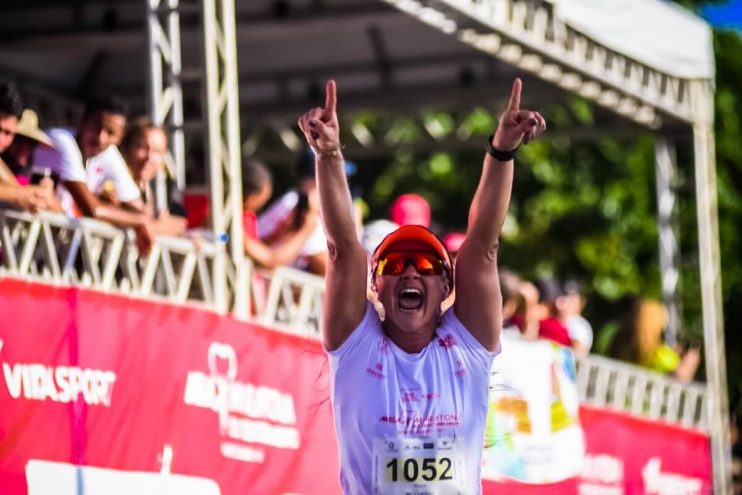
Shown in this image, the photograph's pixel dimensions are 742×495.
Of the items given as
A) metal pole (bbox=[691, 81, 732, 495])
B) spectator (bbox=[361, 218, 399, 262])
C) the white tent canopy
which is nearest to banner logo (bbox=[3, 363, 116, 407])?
spectator (bbox=[361, 218, 399, 262])

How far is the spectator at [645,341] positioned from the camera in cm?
1420

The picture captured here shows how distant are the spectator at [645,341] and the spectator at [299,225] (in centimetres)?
414

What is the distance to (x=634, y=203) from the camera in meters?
28.7

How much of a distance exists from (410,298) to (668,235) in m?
11.9

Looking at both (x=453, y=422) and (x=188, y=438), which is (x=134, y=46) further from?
(x=453, y=422)

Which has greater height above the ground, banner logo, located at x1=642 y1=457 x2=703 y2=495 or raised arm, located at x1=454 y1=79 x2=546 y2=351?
banner logo, located at x1=642 y1=457 x2=703 y2=495

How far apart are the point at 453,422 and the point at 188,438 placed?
2886 mm

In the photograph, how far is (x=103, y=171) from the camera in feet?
28.2

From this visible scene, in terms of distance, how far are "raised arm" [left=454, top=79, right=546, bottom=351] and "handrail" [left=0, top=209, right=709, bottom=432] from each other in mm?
2289

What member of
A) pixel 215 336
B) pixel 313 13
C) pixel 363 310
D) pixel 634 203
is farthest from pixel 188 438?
pixel 634 203

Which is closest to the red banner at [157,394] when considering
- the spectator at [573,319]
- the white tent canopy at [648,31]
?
the spectator at [573,319]

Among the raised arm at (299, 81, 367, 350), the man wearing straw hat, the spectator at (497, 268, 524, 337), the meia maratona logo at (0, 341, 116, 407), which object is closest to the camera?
the raised arm at (299, 81, 367, 350)

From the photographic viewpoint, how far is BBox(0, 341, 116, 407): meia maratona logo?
7.06 meters

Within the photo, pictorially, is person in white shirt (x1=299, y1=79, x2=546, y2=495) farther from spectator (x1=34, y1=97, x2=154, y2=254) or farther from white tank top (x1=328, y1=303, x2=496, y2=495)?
spectator (x1=34, y1=97, x2=154, y2=254)
